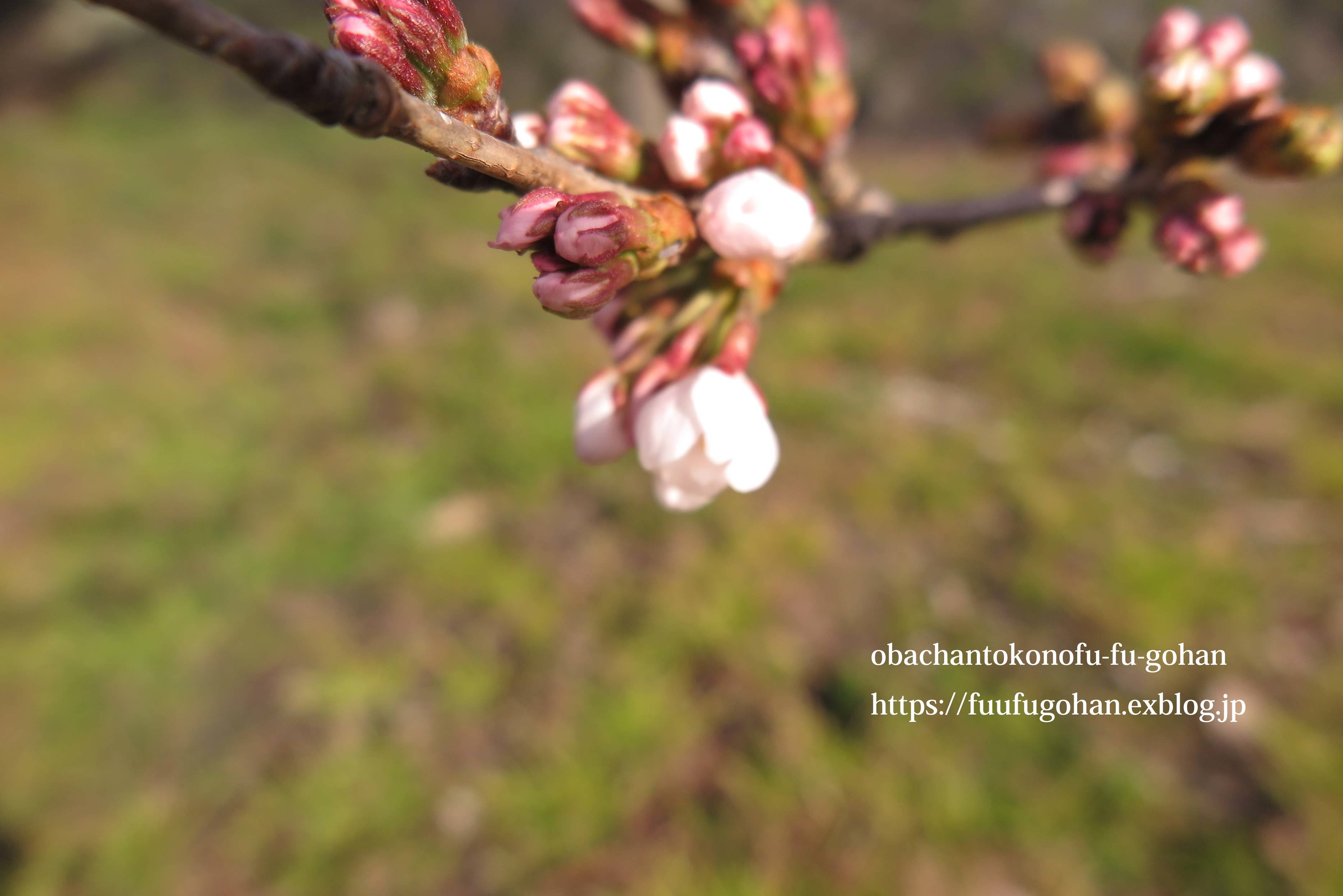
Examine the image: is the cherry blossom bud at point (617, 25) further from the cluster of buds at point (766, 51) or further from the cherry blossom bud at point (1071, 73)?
→ the cherry blossom bud at point (1071, 73)

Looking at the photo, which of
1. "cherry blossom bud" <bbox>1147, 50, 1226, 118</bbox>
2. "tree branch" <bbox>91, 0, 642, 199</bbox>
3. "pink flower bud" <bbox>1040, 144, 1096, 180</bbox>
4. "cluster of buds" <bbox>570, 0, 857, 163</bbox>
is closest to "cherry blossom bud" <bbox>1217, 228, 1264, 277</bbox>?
"cherry blossom bud" <bbox>1147, 50, 1226, 118</bbox>

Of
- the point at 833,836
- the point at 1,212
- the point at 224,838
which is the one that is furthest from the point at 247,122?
the point at 833,836

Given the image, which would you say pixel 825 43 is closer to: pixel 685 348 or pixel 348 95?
pixel 685 348

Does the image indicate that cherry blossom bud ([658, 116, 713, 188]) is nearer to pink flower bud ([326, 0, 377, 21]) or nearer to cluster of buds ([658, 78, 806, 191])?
cluster of buds ([658, 78, 806, 191])

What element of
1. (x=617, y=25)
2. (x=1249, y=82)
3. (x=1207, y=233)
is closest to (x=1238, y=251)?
(x=1207, y=233)

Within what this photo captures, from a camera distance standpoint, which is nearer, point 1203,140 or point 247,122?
point 1203,140

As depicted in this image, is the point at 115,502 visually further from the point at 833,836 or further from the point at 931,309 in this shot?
the point at 931,309

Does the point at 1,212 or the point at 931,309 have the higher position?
the point at 931,309
